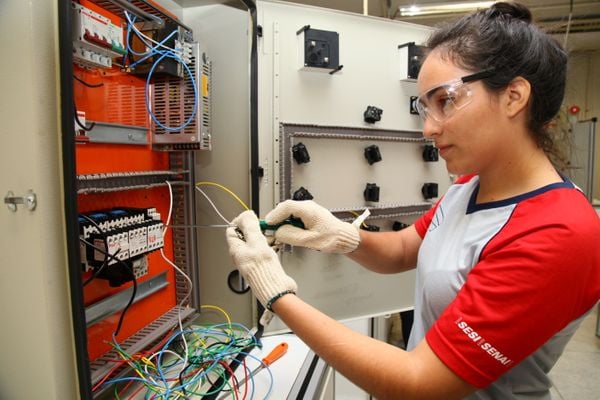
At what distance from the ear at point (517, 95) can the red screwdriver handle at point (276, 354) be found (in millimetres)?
935

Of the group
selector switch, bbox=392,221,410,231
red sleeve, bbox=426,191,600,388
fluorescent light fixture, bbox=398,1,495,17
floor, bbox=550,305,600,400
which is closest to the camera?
red sleeve, bbox=426,191,600,388

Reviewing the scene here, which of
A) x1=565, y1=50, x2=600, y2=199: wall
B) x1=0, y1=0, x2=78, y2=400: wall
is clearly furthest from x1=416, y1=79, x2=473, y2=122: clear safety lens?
x1=565, y1=50, x2=600, y2=199: wall

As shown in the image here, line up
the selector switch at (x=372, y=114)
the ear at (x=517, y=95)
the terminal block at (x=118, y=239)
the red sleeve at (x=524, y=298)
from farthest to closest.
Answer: the selector switch at (x=372, y=114) < the terminal block at (x=118, y=239) < the ear at (x=517, y=95) < the red sleeve at (x=524, y=298)

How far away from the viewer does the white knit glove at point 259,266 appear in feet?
2.50

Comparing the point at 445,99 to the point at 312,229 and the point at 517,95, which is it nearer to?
the point at 517,95

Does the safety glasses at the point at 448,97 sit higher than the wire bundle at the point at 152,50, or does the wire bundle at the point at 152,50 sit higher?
the wire bundle at the point at 152,50

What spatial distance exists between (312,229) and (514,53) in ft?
2.03

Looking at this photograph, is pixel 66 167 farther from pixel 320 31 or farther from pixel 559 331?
pixel 320 31

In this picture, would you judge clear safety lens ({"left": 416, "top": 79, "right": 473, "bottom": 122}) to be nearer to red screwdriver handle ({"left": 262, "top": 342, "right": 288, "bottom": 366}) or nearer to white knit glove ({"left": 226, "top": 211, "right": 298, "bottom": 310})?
white knit glove ({"left": 226, "top": 211, "right": 298, "bottom": 310})

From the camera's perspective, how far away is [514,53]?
0.67 metres

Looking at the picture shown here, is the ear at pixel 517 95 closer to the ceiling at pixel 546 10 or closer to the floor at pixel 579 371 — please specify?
the floor at pixel 579 371

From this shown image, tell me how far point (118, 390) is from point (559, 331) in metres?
1.06

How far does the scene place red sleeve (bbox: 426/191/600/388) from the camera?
0.57 meters

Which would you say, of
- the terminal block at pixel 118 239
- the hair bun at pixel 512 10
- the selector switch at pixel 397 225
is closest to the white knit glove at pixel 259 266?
the terminal block at pixel 118 239
